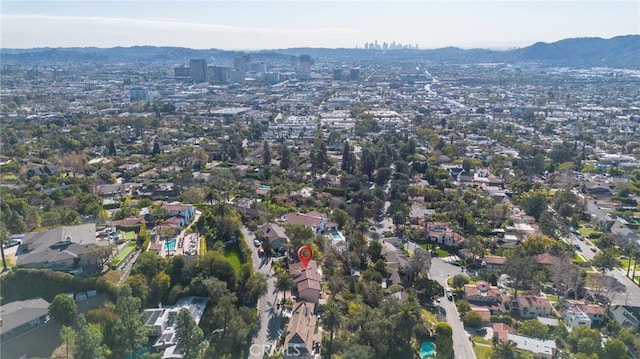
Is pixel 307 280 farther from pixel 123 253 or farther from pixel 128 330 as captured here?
pixel 123 253

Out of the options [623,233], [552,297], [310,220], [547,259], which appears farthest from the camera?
[623,233]

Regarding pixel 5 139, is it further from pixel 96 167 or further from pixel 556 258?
pixel 556 258

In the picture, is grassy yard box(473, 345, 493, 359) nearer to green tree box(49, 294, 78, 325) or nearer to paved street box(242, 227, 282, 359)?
paved street box(242, 227, 282, 359)

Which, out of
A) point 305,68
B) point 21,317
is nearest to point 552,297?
point 21,317

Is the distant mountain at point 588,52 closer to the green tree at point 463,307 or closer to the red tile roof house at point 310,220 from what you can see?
the red tile roof house at point 310,220

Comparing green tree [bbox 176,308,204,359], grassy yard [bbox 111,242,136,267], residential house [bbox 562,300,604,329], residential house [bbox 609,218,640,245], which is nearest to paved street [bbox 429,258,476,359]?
residential house [bbox 562,300,604,329]

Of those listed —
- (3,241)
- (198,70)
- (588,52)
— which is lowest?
(3,241)

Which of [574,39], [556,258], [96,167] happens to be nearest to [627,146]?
[556,258]

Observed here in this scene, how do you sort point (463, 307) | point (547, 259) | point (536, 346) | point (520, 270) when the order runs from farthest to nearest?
point (547, 259)
point (520, 270)
point (463, 307)
point (536, 346)
